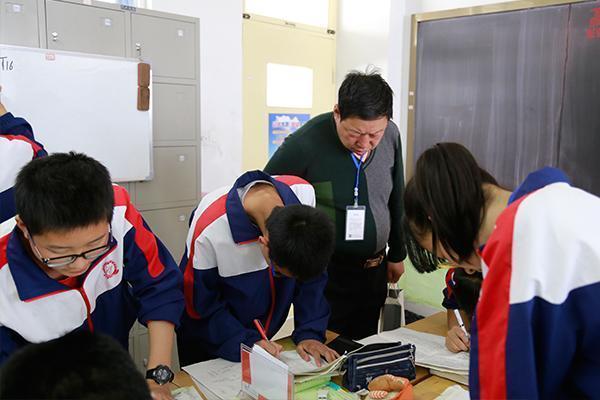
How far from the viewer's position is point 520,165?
325 centimetres

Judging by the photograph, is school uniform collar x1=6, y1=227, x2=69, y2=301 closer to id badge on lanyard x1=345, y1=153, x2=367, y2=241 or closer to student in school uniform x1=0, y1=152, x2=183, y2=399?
student in school uniform x1=0, y1=152, x2=183, y2=399

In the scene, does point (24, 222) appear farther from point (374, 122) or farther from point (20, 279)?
point (374, 122)

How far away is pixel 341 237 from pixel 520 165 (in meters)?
1.74

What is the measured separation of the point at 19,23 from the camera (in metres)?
2.41

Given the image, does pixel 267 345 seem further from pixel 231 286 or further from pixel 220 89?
pixel 220 89

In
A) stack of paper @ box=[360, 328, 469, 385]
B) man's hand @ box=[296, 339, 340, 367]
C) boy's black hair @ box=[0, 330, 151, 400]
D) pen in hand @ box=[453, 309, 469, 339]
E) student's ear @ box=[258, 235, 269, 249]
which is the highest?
boy's black hair @ box=[0, 330, 151, 400]

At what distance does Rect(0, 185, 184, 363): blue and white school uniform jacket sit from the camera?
117 cm

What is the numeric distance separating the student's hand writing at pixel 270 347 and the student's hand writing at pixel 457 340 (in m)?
0.52

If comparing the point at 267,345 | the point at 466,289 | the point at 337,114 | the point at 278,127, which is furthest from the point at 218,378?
the point at 278,127

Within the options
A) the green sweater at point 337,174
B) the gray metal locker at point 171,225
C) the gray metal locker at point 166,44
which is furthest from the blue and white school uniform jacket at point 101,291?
the gray metal locker at point 166,44

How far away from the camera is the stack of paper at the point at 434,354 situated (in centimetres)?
145

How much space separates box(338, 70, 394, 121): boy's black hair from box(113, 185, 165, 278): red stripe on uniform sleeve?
33.6 inches

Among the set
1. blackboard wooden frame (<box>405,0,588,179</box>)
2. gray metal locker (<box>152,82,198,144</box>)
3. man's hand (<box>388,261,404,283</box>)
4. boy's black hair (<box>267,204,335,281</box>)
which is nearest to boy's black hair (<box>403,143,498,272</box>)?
boy's black hair (<box>267,204,335,281</box>)

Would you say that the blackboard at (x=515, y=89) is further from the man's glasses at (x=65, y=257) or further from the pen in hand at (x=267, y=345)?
the man's glasses at (x=65, y=257)
